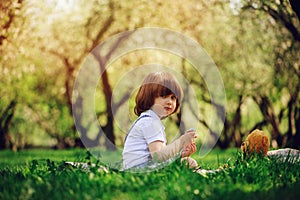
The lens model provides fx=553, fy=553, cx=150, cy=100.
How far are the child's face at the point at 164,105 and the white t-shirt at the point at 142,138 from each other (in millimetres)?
59

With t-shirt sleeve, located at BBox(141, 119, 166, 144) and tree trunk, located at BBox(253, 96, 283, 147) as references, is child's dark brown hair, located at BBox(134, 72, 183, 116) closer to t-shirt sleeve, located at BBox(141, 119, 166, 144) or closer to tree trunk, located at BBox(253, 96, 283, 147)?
t-shirt sleeve, located at BBox(141, 119, 166, 144)

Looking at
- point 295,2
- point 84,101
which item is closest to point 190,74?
point 84,101

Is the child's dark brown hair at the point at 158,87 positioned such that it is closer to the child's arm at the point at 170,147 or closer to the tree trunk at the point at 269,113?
the child's arm at the point at 170,147

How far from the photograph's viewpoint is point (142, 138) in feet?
15.7

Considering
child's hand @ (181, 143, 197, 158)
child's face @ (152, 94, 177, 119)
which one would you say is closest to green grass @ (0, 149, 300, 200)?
child's hand @ (181, 143, 197, 158)

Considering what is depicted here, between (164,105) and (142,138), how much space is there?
0.35 meters

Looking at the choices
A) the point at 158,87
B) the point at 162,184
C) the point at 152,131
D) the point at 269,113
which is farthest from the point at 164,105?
the point at 269,113

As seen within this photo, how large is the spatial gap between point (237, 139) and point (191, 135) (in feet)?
37.8

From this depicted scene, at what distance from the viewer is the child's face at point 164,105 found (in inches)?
191

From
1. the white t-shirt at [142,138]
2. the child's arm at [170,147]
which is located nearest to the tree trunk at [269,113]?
the white t-shirt at [142,138]

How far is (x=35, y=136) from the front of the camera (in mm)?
17672

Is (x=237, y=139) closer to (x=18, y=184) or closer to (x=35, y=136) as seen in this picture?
(x=35, y=136)

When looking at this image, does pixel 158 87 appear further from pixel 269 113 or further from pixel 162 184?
pixel 269 113

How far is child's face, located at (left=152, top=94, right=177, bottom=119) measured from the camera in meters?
4.84
